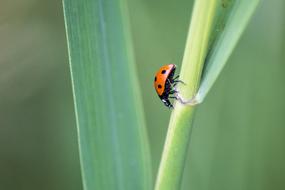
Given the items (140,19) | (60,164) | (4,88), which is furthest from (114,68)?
(4,88)

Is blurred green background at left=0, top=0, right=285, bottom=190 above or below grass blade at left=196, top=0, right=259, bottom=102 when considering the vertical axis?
below

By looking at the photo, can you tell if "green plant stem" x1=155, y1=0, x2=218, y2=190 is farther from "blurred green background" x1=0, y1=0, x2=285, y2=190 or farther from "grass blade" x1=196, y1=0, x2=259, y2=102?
"blurred green background" x1=0, y1=0, x2=285, y2=190

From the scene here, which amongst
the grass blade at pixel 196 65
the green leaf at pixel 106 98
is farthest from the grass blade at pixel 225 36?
the green leaf at pixel 106 98

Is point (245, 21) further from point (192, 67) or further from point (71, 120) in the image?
point (71, 120)

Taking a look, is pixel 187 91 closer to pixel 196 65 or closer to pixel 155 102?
pixel 196 65

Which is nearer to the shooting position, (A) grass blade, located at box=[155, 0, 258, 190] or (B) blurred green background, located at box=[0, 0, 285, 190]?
(A) grass blade, located at box=[155, 0, 258, 190]

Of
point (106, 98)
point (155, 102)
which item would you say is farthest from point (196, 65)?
point (155, 102)

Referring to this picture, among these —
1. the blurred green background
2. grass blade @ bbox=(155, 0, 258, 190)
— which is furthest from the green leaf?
the blurred green background
